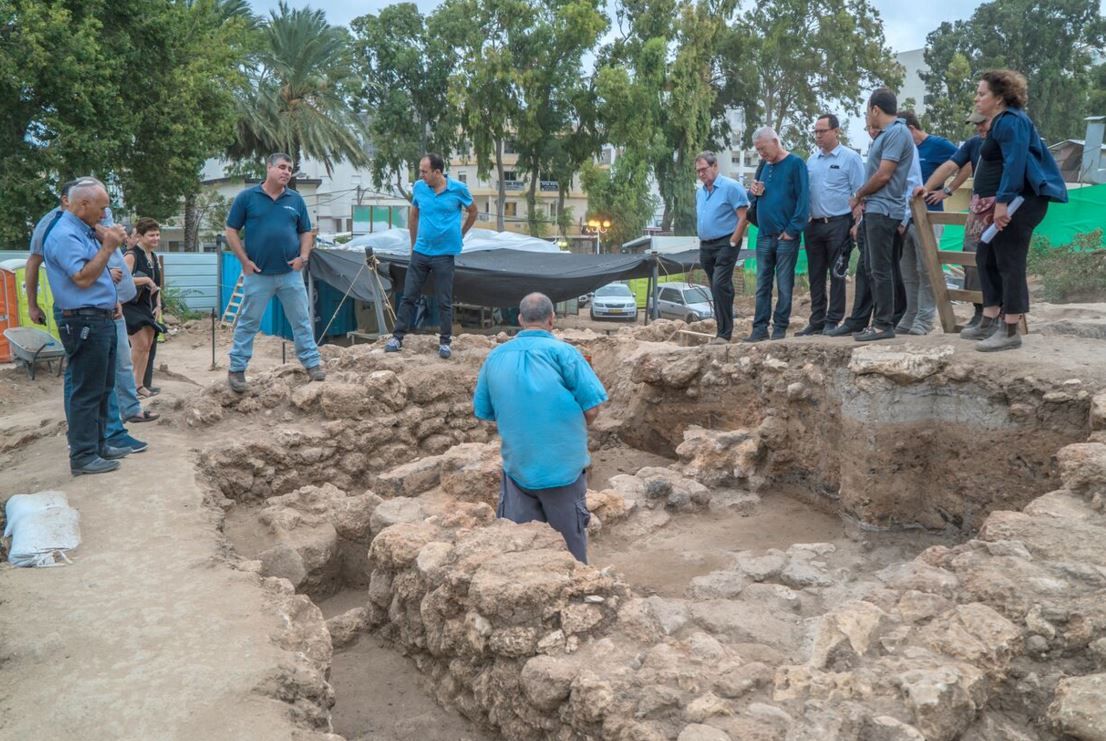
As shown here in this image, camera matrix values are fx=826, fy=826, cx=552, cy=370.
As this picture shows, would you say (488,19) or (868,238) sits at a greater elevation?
(488,19)

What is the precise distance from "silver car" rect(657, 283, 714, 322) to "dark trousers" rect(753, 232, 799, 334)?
13.6 m

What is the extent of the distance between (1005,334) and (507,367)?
10.7 feet

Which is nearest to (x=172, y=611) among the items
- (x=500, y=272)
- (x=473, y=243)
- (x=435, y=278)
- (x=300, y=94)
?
(x=435, y=278)

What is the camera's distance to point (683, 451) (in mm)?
6789

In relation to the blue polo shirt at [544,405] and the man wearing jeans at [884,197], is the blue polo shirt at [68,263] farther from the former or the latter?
the man wearing jeans at [884,197]

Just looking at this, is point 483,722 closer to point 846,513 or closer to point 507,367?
point 507,367

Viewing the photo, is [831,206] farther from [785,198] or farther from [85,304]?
[85,304]

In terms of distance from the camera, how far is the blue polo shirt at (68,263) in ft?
16.2

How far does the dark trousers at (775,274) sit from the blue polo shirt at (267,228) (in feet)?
12.4

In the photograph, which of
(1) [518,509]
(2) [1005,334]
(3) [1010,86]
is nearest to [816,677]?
(1) [518,509]

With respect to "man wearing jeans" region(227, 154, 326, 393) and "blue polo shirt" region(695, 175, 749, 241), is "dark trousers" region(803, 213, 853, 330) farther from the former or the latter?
"man wearing jeans" region(227, 154, 326, 393)

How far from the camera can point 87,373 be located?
501 cm

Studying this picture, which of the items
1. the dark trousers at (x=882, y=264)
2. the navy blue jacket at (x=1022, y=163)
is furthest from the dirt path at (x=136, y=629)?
the navy blue jacket at (x=1022, y=163)

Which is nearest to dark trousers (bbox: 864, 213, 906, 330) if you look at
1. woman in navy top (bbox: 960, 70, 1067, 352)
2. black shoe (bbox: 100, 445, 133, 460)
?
woman in navy top (bbox: 960, 70, 1067, 352)
